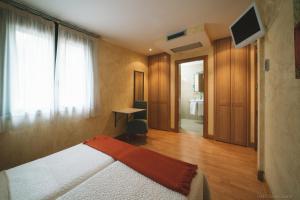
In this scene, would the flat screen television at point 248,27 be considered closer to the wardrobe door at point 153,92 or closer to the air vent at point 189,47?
the air vent at point 189,47

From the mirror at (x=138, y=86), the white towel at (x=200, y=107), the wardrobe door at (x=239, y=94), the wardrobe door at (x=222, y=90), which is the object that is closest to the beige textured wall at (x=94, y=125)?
the mirror at (x=138, y=86)

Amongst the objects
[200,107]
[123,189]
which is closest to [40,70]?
[123,189]

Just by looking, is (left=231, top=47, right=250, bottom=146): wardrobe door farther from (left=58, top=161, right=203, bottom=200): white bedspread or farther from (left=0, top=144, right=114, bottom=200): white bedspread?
(left=0, top=144, right=114, bottom=200): white bedspread

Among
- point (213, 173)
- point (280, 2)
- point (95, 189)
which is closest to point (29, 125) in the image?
point (95, 189)

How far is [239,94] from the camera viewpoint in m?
3.04

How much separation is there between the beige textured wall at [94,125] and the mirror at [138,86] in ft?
0.57

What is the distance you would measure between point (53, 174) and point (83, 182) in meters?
0.29

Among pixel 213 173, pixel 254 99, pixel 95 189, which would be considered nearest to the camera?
pixel 95 189

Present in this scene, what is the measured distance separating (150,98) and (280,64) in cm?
→ 370

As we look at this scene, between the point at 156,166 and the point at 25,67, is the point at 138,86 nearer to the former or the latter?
the point at 25,67

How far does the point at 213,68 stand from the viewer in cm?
339

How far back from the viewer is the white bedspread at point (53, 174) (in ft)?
2.92

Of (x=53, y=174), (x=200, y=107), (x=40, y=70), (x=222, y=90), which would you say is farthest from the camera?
(x=200, y=107)

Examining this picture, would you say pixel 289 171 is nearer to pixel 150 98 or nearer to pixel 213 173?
pixel 213 173
